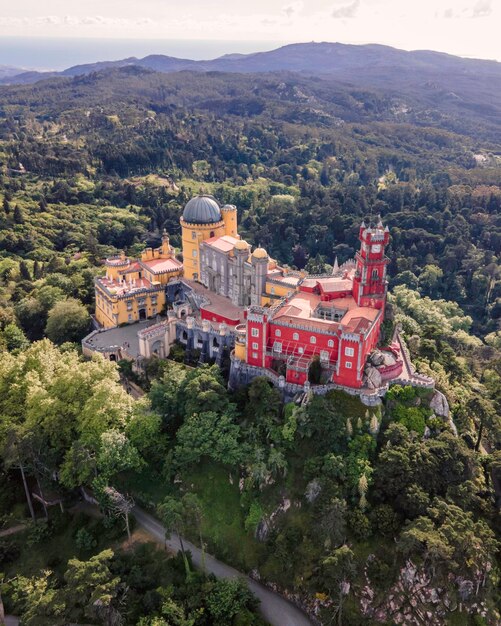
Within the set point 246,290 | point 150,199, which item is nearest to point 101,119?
point 150,199

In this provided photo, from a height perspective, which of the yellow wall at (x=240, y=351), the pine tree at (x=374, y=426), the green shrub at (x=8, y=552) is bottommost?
the green shrub at (x=8, y=552)

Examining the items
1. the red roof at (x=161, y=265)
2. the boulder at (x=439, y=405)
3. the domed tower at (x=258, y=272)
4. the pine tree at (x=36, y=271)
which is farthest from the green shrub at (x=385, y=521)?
the pine tree at (x=36, y=271)

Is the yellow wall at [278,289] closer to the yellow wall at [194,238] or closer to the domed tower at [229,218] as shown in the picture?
the yellow wall at [194,238]

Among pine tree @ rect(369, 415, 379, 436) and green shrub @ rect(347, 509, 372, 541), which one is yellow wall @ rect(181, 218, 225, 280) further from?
green shrub @ rect(347, 509, 372, 541)

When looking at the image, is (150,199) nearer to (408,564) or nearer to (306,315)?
(306,315)

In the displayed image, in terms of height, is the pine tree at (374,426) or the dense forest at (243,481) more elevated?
the pine tree at (374,426)

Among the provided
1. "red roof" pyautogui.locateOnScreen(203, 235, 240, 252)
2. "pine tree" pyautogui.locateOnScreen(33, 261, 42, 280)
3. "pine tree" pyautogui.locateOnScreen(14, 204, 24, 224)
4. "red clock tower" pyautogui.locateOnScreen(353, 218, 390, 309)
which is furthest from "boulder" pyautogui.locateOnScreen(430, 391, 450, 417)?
"pine tree" pyautogui.locateOnScreen(14, 204, 24, 224)
